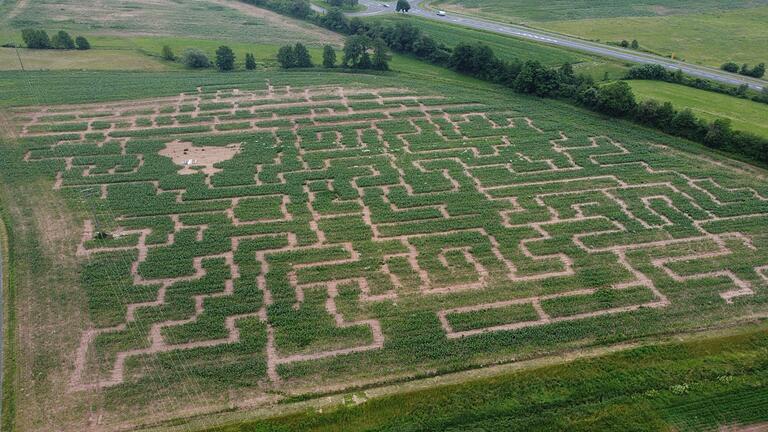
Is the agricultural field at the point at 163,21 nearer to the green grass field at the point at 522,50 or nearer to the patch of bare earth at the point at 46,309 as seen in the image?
the green grass field at the point at 522,50

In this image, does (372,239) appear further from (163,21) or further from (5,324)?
(163,21)

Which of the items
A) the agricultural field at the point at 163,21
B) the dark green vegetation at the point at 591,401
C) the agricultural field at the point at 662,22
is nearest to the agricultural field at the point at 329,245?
the dark green vegetation at the point at 591,401

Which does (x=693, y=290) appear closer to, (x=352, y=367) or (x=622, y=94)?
(x=352, y=367)

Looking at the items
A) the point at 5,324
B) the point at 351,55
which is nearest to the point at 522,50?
the point at 351,55

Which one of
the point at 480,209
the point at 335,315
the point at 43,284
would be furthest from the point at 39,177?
the point at 480,209

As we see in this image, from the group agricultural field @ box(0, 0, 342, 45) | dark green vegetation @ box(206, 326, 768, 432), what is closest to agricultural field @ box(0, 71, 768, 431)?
dark green vegetation @ box(206, 326, 768, 432)
